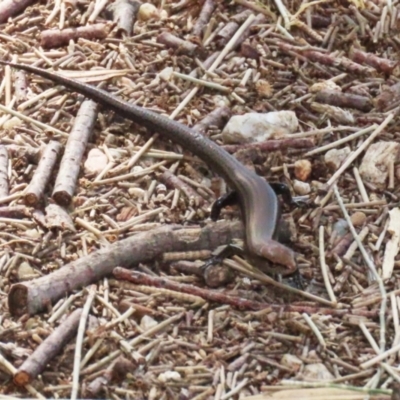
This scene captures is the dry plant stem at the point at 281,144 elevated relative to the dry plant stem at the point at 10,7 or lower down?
lower down

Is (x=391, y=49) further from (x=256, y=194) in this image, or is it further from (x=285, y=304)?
(x=285, y=304)

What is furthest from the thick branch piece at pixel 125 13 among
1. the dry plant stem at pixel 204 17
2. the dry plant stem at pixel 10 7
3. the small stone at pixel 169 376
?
the small stone at pixel 169 376

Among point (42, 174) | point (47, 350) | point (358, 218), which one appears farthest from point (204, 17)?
point (47, 350)

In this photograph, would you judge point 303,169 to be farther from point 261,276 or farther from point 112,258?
point 112,258

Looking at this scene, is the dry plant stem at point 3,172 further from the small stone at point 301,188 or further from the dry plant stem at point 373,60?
the dry plant stem at point 373,60

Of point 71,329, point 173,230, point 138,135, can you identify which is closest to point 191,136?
point 138,135

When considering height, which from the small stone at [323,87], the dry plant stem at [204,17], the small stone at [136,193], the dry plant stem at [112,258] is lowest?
the dry plant stem at [112,258]
